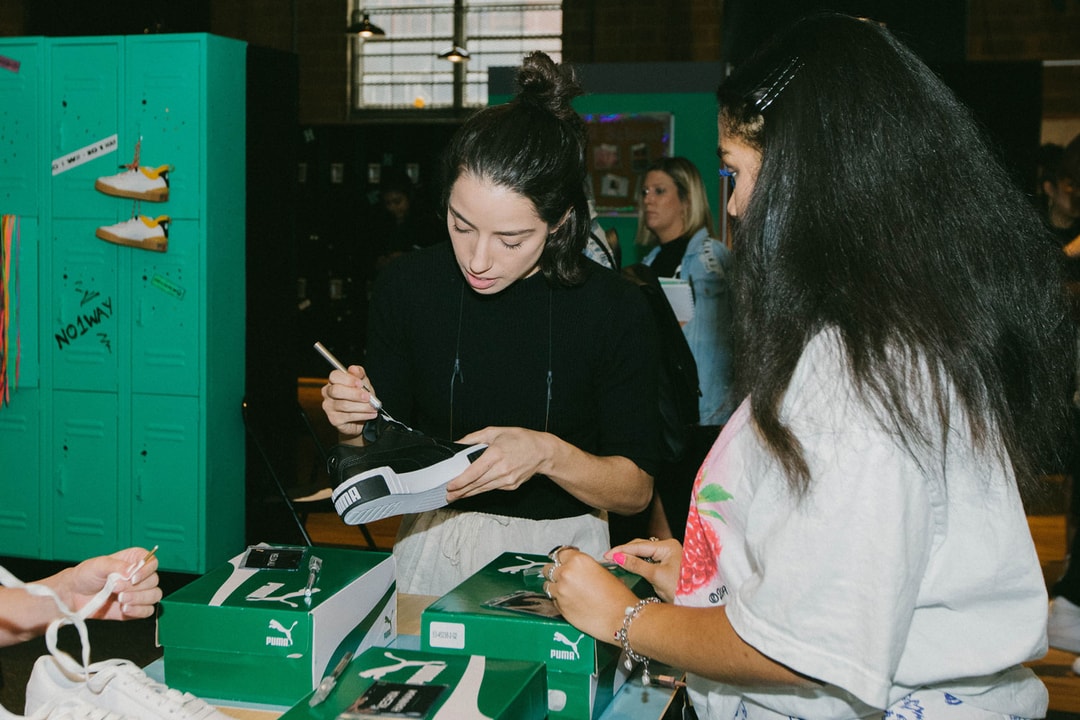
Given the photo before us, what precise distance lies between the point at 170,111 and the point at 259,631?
3251 millimetres

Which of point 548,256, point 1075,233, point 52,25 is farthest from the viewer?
point 52,25

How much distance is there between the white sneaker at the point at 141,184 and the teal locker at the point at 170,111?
0.03 m

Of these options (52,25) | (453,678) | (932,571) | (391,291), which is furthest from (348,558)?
(52,25)

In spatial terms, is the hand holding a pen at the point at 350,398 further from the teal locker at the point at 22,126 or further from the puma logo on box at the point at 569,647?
the teal locker at the point at 22,126

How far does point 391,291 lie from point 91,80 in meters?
2.84

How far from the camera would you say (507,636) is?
1276mm

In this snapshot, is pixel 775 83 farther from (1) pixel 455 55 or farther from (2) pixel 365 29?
(1) pixel 455 55

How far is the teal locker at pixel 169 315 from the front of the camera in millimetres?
4047

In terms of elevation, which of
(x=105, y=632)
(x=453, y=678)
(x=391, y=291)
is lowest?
(x=105, y=632)

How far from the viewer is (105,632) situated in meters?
3.80

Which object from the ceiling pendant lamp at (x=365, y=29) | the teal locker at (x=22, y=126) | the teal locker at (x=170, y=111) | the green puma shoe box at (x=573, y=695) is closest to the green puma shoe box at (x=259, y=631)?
the green puma shoe box at (x=573, y=695)

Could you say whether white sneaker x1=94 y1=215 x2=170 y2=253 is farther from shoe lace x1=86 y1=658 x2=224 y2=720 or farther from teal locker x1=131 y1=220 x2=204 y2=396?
shoe lace x1=86 y1=658 x2=224 y2=720

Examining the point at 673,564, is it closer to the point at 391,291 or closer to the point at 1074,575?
the point at 391,291

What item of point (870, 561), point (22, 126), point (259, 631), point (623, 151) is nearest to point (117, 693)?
point (259, 631)
